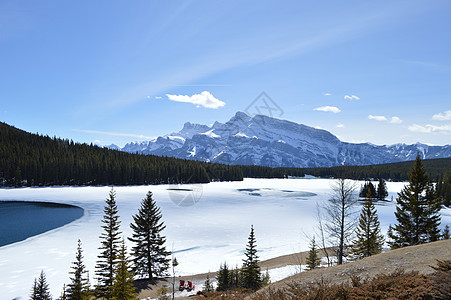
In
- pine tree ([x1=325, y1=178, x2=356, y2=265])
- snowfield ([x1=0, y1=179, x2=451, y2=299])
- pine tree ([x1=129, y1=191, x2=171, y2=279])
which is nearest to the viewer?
pine tree ([x1=325, y1=178, x2=356, y2=265])

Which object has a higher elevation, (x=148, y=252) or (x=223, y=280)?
(x=148, y=252)

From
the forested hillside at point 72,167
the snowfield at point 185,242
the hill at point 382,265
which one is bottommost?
the snowfield at point 185,242

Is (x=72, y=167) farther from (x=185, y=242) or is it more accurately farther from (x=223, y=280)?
(x=223, y=280)

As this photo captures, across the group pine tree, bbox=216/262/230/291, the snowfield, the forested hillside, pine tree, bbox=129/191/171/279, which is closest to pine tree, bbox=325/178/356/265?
the snowfield

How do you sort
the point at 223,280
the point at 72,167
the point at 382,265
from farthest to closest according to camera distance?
the point at 72,167, the point at 223,280, the point at 382,265

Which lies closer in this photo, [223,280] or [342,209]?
[342,209]

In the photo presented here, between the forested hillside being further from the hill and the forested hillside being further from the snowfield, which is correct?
the hill

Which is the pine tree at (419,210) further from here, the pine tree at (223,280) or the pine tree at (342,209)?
the pine tree at (223,280)

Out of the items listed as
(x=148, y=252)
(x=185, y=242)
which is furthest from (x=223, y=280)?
(x=185, y=242)

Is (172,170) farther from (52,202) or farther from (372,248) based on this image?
(372,248)

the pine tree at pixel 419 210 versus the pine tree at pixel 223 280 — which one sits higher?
the pine tree at pixel 419 210

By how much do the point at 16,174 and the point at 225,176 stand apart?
99.1 meters

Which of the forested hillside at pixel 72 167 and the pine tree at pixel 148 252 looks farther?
the forested hillside at pixel 72 167

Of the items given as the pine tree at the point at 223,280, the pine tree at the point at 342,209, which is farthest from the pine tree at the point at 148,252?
the pine tree at the point at 342,209
